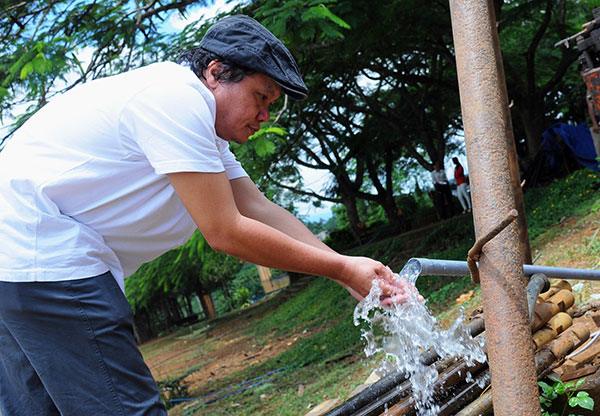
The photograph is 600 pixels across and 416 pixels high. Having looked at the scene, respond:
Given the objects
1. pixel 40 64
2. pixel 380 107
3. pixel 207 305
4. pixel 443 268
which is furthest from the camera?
pixel 207 305

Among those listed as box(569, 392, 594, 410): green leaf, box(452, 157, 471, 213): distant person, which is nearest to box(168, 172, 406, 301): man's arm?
box(569, 392, 594, 410): green leaf

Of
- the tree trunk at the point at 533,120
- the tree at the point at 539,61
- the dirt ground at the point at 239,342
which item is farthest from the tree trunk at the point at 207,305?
the tree trunk at the point at 533,120

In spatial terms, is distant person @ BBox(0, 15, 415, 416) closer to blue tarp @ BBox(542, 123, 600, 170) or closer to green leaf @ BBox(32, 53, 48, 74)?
green leaf @ BBox(32, 53, 48, 74)

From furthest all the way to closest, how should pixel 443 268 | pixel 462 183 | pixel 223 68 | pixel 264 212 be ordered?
pixel 462 183
pixel 264 212
pixel 443 268
pixel 223 68

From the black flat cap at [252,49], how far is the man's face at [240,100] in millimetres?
45

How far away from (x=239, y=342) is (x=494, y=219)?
11.6 metres

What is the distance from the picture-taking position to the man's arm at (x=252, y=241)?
1587 mm

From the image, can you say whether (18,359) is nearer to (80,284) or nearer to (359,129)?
(80,284)

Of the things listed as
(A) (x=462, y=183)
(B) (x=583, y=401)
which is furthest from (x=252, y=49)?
(A) (x=462, y=183)

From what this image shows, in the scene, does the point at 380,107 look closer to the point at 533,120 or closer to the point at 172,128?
the point at 533,120

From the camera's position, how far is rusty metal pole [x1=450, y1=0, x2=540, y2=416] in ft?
6.31

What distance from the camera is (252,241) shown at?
168 cm

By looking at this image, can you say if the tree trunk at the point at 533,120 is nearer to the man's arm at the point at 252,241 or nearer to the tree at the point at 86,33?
the tree at the point at 86,33

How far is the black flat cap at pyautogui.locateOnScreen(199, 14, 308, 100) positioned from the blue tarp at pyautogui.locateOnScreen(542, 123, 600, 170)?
10.3m
